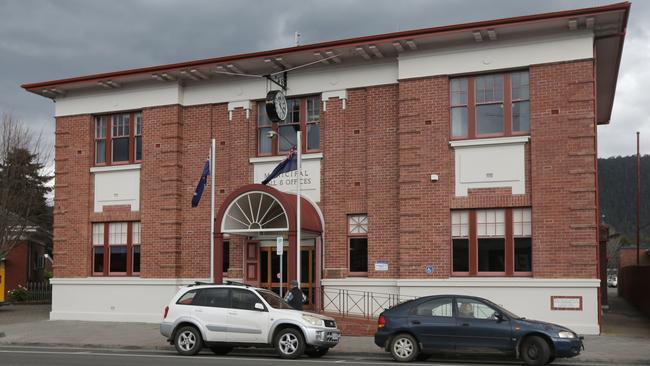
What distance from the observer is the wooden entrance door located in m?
23.5

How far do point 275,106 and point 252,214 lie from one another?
10.9 feet

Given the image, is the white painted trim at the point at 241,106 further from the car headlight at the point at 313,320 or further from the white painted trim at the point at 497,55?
the car headlight at the point at 313,320

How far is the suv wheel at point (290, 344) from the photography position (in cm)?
1631

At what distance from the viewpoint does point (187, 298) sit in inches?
691

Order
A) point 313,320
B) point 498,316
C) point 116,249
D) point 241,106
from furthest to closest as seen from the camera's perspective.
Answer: point 116,249, point 241,106, point 313,320, point 498,316

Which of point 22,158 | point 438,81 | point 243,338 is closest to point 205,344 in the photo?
point 243,338

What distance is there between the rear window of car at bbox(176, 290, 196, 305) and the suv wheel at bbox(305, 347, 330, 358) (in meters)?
2.94

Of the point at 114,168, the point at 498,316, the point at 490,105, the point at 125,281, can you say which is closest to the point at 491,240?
the point at 490,105

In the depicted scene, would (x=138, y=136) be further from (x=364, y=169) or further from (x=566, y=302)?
(x=566, y=302)

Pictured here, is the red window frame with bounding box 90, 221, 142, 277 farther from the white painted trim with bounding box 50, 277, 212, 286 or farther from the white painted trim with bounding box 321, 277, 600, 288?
the white painted trim with bounding box 321, 277, 600, 288

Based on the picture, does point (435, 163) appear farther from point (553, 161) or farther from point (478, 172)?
point (553, 161)

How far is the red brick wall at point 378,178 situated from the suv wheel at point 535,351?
544 centimetres

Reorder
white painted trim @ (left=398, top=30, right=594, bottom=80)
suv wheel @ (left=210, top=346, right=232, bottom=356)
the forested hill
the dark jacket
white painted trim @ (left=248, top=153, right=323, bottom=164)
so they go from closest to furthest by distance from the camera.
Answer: suv wheel @ (left=210, top=346, right=232, bottom=356) < the dark jacket < white painted trim @ (left=398, top=30, right=594, bottom=80) < white painted trim @ (left=248, top=153, right=323, bottom=164) < the forested hill

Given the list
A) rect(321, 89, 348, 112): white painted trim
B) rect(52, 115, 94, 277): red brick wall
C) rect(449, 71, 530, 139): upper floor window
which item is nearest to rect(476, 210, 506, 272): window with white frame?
rect(449, 71, 530, 139): upper floor window
